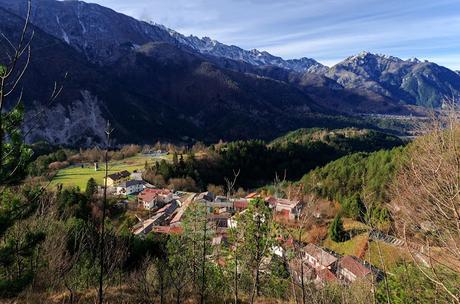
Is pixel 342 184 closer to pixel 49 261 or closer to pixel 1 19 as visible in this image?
pixel 49 261

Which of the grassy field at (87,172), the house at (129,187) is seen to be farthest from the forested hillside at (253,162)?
the grassy field at (87,172)

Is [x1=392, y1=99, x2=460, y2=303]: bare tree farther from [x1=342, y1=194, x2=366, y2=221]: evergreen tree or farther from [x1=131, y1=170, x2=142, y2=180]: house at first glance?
[x1=131, y1=170, x2=142, y2=180]: house

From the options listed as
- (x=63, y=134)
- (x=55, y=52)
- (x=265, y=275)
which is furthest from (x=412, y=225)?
(x=55, y=52)

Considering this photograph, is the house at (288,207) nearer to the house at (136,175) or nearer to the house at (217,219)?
the house at (217,219)

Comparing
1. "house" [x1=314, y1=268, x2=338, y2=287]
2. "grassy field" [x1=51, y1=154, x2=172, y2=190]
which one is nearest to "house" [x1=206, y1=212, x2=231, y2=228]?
"house" [x1=314, y1=268, x2=338, y2=287]

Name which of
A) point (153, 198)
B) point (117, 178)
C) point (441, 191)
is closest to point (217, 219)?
point (441, 191)
